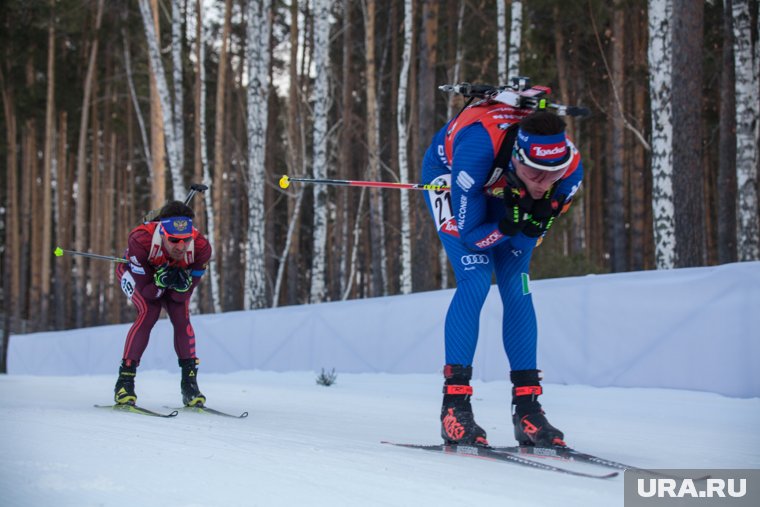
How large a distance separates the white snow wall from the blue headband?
11.3 feet

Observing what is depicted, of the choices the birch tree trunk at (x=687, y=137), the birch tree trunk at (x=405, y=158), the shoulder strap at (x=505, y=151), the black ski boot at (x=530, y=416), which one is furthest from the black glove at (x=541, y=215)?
the birch tree trunk at (x=405, y=158)

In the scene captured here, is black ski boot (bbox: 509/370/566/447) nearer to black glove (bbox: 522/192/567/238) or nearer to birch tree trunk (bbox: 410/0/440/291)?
black glove (bbox: 522/192/567/238)

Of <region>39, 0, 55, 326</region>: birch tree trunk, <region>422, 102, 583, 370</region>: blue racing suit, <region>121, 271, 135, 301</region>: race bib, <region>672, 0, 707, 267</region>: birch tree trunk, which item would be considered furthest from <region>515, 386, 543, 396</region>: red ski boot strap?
<region>39, 0, 55, 326</region>: birch tree trunk

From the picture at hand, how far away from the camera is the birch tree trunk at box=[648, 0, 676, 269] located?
10.9 m

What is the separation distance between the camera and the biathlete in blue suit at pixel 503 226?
3820mm

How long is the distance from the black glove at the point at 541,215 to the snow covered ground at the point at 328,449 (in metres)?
1.11

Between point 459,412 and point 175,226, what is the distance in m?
2.94

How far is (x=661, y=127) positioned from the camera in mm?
10992

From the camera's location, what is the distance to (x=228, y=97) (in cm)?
3088

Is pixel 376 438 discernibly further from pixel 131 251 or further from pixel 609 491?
pixel 131 251

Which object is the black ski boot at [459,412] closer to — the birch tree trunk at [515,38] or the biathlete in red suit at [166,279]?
the biathlete in red suit at [166,279]

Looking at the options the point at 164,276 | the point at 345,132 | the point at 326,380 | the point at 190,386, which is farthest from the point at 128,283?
the point at 345,132

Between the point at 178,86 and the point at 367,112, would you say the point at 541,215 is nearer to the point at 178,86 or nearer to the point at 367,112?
the point at 367,112

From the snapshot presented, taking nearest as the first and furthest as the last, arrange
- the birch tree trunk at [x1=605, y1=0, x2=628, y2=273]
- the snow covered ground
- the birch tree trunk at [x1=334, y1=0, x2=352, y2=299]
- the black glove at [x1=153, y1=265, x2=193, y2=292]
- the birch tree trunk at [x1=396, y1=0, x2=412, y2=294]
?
the snow covered ground → the black glove at [x1=153, y1=265, x2=193, y2=292] → the birch tree trunk at [x1=396, y1=0, x2=412, y2=294] → the birch tree trunk at [x1=605, y1=0, x2=628, y2=273] → the birch tree trunk at [x1=334, y1=0, x2=352, y2=299]
